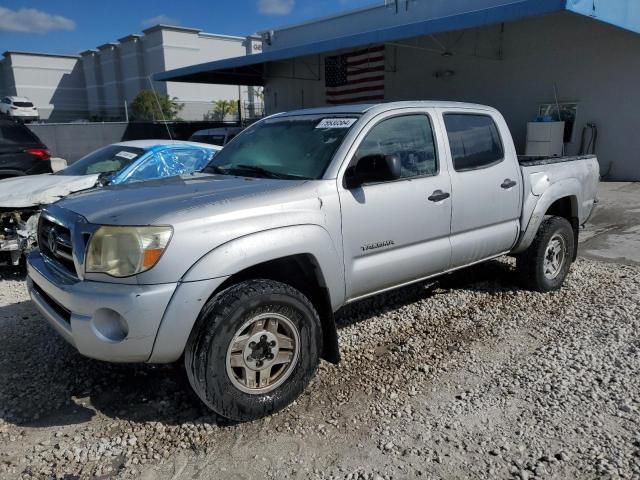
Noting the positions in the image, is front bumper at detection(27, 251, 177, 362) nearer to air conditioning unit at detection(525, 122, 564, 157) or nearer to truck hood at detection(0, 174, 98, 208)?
truck hood at detection(0, 174, 98, 208)

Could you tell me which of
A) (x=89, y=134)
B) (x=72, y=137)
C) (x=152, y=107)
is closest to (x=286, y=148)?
(x=72, y=137)

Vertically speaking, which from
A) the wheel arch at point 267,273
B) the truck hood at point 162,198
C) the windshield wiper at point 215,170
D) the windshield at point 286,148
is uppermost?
the windshield at point 286,148

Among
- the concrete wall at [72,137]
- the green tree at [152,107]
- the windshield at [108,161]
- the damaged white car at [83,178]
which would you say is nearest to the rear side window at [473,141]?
the damaged white car at [83,178]

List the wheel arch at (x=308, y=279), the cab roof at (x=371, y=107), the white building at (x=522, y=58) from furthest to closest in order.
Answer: the white building at (x=522, y=58), the cab roof at (x=371, y=107), the wheel arch at (x=308, y=279)

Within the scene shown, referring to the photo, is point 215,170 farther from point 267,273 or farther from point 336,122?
point 267,273

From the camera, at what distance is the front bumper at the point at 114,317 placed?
2678 millimetres

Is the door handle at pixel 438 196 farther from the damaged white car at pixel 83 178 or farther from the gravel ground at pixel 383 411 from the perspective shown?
the damaged white car at pixel 83 178

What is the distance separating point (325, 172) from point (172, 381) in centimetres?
176

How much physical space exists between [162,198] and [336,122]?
1407 millimetres

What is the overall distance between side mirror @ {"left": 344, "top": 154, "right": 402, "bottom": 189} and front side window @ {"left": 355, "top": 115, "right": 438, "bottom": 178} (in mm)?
118

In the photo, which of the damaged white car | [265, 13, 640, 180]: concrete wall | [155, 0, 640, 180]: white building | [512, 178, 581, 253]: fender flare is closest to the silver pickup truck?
[512, 178, 581, 253]: fender flare

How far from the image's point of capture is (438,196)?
156 inches

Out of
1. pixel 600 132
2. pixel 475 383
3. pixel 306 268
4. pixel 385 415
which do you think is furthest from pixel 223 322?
pixel 600 132

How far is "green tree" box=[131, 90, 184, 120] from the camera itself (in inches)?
1871
